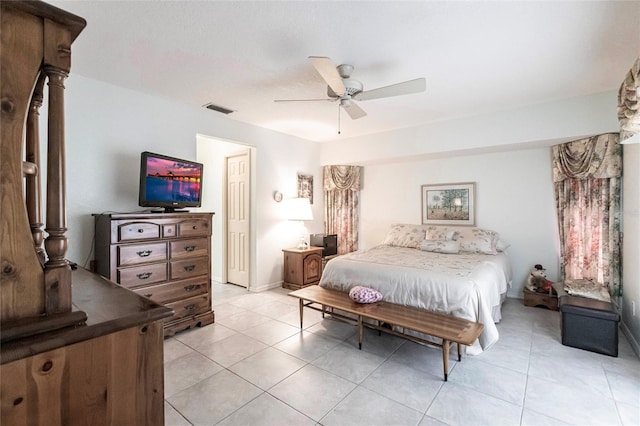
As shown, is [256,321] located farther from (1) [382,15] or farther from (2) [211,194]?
(1) [382,15]

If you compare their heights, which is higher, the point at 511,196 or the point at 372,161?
the point at 372,161

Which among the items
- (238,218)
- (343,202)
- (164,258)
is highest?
(343,202)

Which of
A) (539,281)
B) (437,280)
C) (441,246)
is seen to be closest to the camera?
(437,280)

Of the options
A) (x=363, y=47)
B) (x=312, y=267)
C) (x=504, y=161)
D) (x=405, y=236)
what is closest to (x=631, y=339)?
(x=504, y=161)

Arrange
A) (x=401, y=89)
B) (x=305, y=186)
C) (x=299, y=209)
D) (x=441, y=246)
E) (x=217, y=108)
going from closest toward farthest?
(x=401, y=89) → (x=217, y=108) → (x=441, y=246) → (x=299, y=209) → (x=305, y=186)

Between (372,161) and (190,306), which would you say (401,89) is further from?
(190,306)

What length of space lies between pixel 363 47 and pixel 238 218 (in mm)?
3442

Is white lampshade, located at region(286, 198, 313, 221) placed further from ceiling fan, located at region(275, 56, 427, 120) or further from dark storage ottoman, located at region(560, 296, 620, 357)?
dark storage ottoman, located at region(560, 296, 620, 357)

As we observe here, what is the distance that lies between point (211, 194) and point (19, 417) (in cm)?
476

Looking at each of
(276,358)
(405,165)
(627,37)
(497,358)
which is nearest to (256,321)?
(276,358)

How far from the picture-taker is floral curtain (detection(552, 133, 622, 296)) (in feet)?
10.6

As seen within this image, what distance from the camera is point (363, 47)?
227 centimetres

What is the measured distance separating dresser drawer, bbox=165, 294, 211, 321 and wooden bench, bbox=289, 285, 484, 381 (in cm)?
105

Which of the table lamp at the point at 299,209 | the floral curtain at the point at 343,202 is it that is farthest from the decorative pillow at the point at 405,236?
the table lamp at the point at 299,209
